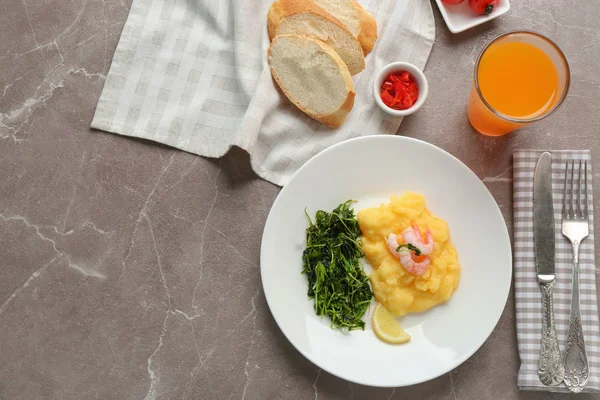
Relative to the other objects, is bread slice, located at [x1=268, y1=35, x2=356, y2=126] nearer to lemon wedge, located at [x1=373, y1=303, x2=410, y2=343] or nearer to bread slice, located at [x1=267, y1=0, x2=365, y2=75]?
bread slice, located at [x1=267, y1=0, x2=365, y2=75]

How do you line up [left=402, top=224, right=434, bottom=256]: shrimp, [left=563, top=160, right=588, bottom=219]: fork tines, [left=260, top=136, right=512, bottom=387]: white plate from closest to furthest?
[left=402, top=224, right=434, bottom=256]: shrimp
[left=260, top=136, right=512, bottom=387]: white plate
[left=563, top=160, right=588, bottom=219]: fork tines

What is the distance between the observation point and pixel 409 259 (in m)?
1.96

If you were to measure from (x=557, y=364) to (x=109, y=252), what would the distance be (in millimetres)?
1815

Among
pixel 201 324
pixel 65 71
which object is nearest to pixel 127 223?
pixel 201 324

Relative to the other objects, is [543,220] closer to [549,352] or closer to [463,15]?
[549,352]

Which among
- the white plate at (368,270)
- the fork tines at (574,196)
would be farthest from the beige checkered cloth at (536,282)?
the white plate at (368,270)

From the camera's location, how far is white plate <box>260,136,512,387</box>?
6.82 ft

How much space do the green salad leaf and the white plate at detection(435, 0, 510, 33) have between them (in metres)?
0.89

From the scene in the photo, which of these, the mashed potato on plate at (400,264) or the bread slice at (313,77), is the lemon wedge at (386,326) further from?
the bread slice at (313,77)

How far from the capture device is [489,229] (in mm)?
2109

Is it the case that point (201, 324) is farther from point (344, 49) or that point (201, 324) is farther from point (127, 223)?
point (344, 49)

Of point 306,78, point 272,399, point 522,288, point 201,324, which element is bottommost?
point 272,399

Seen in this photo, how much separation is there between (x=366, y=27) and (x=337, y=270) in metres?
0.96

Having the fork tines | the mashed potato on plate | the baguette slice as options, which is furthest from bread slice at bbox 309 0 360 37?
the fork tines
